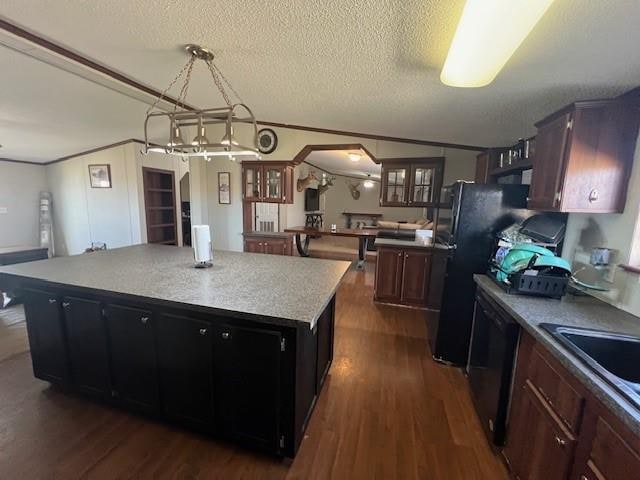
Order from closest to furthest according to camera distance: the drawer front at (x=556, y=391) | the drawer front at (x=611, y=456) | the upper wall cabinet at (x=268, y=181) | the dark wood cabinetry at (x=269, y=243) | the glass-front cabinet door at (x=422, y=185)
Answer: the drawer front at (x=611, y=456) < the drawer front at (x=556, y=391) < the glass-front cabinet door at (x=422, y=185) < the upper wall cabinet at (x=268, y=181) < the dark wood cabinetry at (x=269, y=243)

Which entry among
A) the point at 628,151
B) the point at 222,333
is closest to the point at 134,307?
the point at 222,333

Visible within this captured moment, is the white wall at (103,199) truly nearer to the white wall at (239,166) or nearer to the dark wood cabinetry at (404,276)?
the white wall at (239,166)

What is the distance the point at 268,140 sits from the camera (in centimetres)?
454

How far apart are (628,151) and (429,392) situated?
6.45 ft

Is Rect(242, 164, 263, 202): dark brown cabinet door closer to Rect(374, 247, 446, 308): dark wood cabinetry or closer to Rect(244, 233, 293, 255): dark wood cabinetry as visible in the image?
Rect(244, 233, 293, 255): dark wood cabinetry

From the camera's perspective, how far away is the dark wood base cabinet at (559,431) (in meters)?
0.85

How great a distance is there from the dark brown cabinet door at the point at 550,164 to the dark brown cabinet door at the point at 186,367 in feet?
7.08

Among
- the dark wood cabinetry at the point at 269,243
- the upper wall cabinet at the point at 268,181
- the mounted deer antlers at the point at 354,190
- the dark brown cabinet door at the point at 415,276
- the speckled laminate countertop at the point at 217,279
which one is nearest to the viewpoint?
the speckled laminate countertop at the point at 217,279

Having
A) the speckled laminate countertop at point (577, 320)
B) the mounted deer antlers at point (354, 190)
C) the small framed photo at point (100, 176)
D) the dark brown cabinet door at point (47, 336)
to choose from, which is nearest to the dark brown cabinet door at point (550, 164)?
the speckled laminate countertop at point (577, 320)

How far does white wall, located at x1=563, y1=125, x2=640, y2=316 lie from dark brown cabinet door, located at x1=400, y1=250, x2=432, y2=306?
5.96 ft

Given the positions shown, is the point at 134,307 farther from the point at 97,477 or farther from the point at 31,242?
the point at 31,242

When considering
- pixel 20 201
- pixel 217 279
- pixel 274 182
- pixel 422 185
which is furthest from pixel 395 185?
pixel 20 201

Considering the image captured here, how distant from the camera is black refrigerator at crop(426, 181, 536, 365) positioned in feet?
7.13

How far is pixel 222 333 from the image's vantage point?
1.49 m
